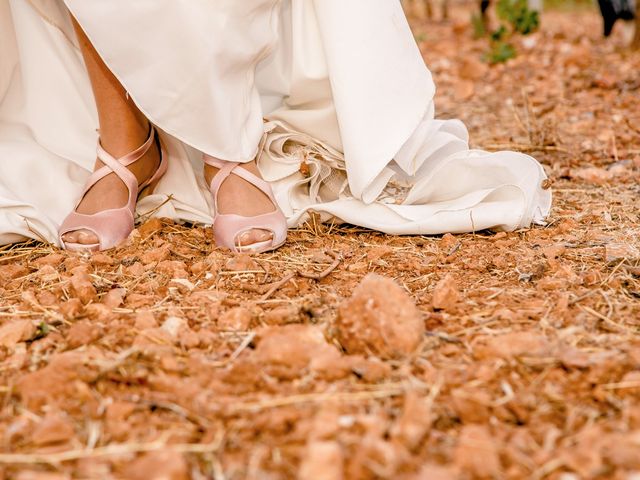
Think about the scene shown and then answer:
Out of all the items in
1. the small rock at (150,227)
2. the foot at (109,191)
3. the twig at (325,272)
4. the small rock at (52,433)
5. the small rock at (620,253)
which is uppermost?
the small rock at (52,433)

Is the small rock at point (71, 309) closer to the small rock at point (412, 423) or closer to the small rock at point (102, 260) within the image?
the small rock at point (102, 260)

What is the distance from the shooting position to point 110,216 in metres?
1.71

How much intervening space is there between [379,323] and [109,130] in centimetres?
100

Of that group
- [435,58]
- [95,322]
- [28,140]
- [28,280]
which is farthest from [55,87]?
[435,58]

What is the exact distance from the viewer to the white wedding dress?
61.9 inches

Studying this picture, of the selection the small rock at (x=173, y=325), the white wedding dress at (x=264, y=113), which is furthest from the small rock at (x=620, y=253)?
the small rock at (x=173, y=325)

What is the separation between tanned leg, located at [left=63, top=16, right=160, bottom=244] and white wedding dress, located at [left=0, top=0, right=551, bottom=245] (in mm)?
119

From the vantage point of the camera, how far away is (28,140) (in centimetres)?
195

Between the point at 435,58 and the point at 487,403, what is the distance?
4.55 metres

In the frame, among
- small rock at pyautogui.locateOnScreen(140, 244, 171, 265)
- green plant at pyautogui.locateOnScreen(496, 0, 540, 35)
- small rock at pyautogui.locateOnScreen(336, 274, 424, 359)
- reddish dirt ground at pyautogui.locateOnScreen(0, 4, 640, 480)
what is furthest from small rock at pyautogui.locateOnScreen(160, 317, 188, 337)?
green plant at pyautogui.locateOnScreen(496, 0, 540, 35)

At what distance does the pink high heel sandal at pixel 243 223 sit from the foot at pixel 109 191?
8.1 inches

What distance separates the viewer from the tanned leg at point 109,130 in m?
1.69

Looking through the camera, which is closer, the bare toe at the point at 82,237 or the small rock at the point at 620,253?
the small rock at the point at 620,253

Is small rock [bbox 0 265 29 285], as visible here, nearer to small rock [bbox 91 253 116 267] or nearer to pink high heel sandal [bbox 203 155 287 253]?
small rock [bbox 91 253 116 267]
